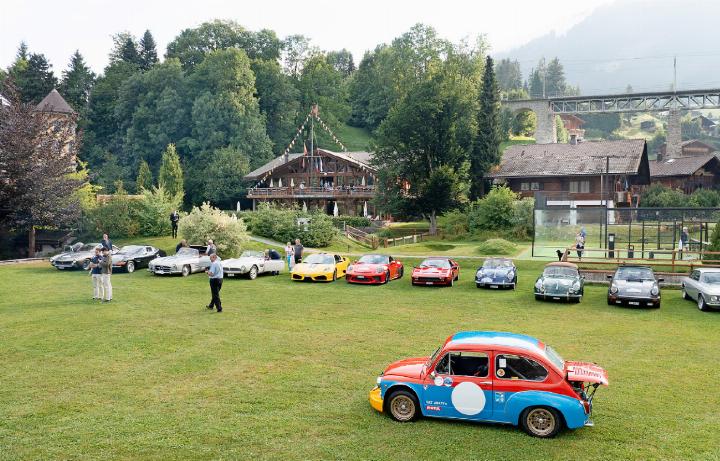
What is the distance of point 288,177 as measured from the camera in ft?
228

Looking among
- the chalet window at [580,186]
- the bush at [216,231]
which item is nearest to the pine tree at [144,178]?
the bush at [216,231]

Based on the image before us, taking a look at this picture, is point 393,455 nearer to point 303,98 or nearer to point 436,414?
point 436,414

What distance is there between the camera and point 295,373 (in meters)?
12.6

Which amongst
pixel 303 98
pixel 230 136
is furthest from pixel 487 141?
pixel 303 98

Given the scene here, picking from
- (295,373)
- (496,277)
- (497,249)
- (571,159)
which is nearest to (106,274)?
(295,373)

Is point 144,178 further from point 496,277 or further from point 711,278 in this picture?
point 711,278

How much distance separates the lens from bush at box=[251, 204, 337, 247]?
136 ft

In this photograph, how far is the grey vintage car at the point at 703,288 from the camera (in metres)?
20.0

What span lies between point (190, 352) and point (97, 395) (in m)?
3.19

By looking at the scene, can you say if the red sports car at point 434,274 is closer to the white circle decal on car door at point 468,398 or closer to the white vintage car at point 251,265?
the white vintage car at point 251,265

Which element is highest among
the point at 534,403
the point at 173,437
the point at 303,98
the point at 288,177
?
the point at 303,98

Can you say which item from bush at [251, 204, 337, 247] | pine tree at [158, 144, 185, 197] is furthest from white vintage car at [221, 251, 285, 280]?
pine tree at [158, 144, 185, 197]

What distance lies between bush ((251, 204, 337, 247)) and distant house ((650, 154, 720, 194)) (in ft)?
156

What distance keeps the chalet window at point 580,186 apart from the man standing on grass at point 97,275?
46992mm
